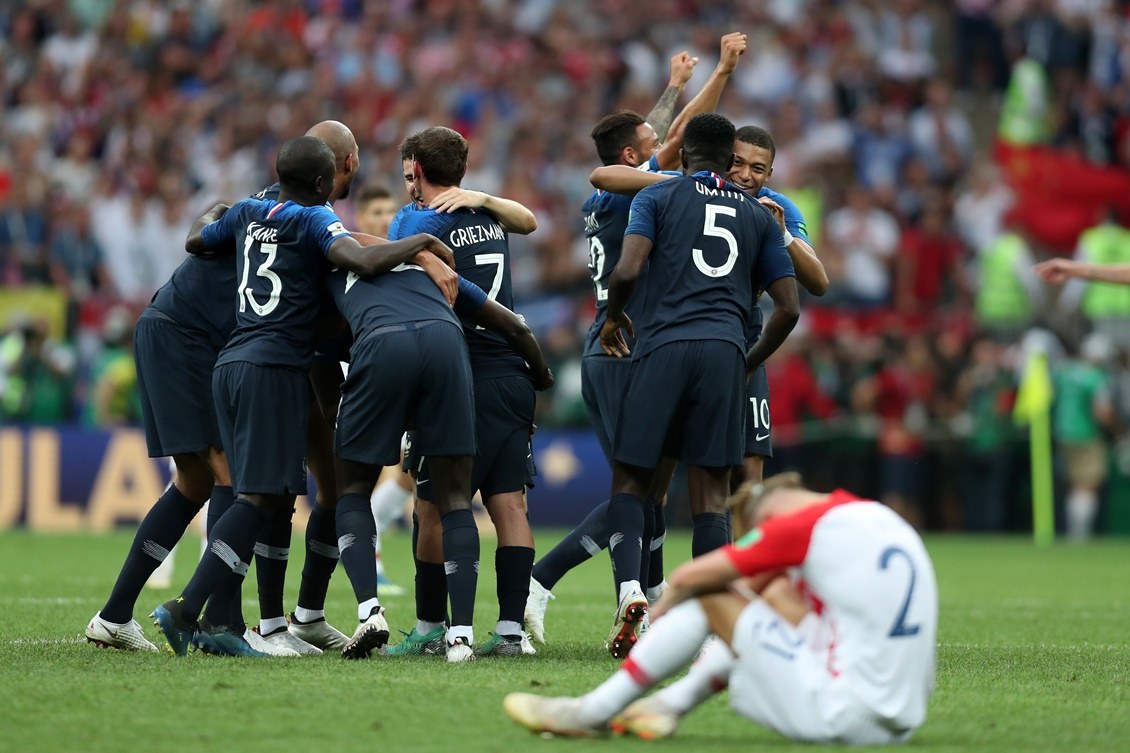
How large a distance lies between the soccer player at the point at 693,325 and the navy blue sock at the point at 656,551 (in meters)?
0.90

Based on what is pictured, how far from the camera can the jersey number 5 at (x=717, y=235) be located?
26.1 ft

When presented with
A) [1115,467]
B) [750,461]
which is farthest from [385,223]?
[1115,467]

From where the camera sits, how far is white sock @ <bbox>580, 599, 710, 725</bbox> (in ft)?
A: 17.5

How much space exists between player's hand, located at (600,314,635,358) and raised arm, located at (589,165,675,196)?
2.09ft

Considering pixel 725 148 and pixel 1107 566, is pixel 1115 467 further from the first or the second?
pixel 725 148

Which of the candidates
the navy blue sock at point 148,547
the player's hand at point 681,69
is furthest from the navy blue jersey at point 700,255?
the navy blue sock at point 148,547

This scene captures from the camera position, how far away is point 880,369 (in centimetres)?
1989

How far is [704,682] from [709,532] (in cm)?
258

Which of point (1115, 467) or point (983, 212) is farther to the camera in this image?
point (983, 212)

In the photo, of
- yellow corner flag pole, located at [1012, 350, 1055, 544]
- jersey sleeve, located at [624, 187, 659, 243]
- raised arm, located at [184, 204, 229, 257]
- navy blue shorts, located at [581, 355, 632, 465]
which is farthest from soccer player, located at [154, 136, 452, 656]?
yellow corner flag pole, located at [1012, 350, 1055, 544]

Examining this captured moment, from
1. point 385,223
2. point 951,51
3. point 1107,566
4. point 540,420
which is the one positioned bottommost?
point 1107,566

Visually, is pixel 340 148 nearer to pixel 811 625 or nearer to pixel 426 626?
pixel 426 626

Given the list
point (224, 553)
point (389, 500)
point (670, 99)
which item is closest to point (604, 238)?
point (670, 99)

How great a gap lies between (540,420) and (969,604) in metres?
8.82
